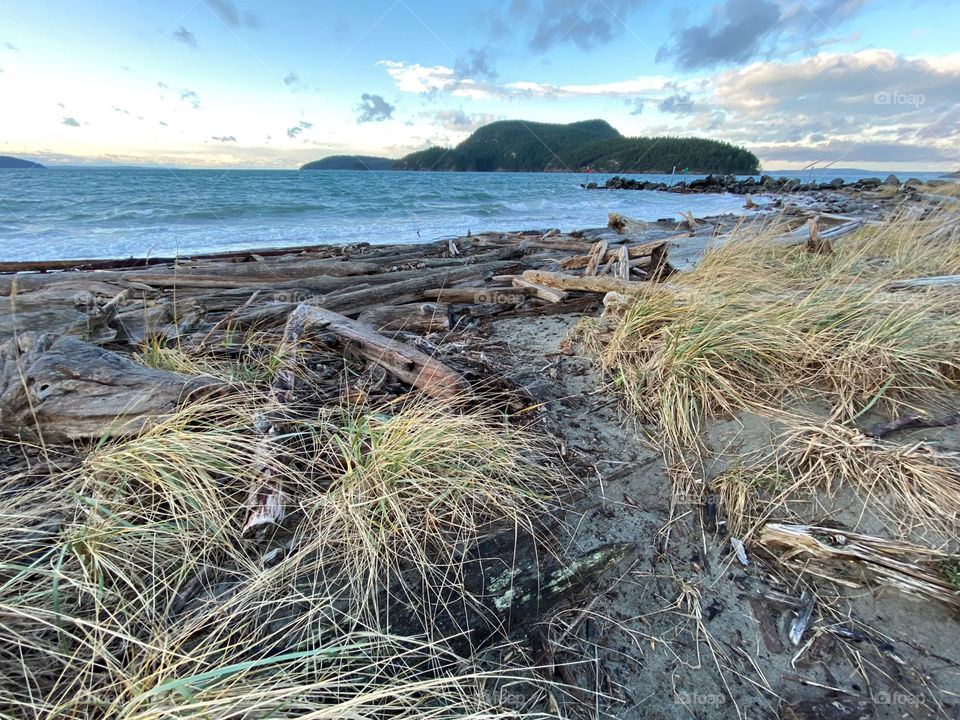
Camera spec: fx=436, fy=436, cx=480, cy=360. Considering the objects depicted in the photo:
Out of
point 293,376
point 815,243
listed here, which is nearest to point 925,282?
point 815,243

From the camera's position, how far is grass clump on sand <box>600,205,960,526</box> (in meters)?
2.29

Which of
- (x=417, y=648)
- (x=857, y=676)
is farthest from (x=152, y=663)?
(x=857, y=676)

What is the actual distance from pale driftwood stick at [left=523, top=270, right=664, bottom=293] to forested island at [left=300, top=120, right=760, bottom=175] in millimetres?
83991

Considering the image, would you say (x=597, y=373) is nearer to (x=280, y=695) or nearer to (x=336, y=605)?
(x=336, y=605)

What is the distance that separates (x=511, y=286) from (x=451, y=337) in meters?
1.79

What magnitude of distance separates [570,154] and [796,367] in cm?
10187

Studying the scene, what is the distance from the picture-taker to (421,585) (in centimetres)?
171

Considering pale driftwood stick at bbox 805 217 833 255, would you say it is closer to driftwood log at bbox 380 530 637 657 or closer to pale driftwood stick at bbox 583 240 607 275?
pale driftwood stick at bbox 583 240 607 275

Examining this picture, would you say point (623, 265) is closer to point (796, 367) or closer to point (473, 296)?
point (473, 296)

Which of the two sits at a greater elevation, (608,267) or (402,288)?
(608,267)

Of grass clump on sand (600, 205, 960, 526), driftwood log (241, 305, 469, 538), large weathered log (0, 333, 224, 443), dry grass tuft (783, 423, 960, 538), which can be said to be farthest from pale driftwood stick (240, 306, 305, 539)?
dry grass tuft (783, 423, 960, 538)

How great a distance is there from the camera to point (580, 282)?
5.28 meters

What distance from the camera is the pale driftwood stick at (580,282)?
485 centimetres

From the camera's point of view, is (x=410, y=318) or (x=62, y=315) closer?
(x=62, y=315)
